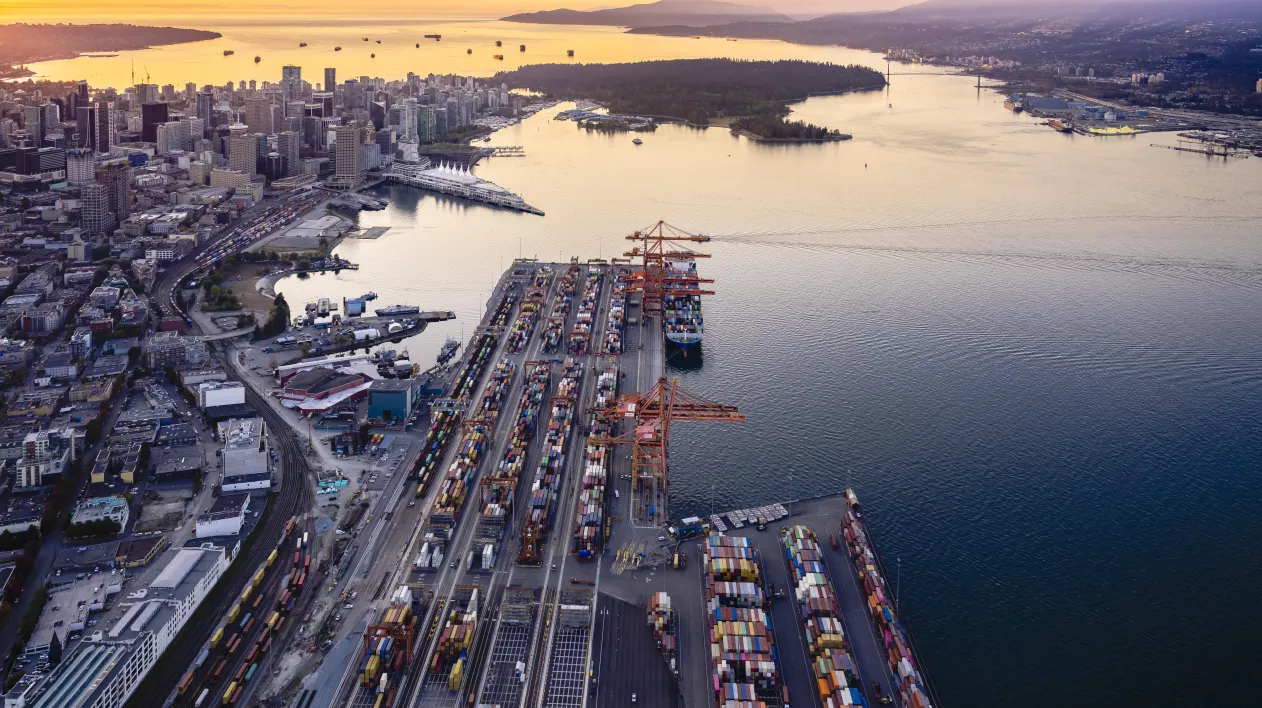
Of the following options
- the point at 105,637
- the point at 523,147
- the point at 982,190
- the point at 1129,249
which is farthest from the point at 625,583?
the point at 523,147

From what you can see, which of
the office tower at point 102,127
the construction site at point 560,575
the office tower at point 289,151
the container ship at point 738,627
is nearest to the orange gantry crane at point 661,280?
the construction site at point 560,575

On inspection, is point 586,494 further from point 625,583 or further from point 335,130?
point 335,130

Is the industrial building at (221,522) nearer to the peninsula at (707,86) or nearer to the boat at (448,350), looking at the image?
the boat at (448,350)

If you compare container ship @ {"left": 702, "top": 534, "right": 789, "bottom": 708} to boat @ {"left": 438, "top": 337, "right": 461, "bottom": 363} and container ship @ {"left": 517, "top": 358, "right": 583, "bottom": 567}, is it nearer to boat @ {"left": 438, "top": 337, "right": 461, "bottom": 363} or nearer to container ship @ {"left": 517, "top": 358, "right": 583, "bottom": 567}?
container ship @ {"left": 517, "top": 358, "right": 583, "bottom": 567}

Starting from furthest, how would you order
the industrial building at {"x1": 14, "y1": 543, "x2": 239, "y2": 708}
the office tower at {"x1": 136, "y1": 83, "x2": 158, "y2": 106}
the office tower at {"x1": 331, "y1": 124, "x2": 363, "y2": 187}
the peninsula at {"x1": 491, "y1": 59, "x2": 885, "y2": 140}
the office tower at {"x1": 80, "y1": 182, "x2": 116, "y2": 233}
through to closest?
1. the peninsula at {"x1": 491, "y1": 59, "x2": 885, "y2": 140}
2. the office tower at {"x1": 136, "y1": 83, "x2": 158, "y2": 106}
3. the office tower at {"x1": 331, "y1": 124, "x2": 363, "y2": 187}
4. the office tower at {"x1": 80, "y1": 182, "x2": 116, "y2": 233}
5. the industrial building at {"x1": 14, "y1": 543, "x2": 239, "y2": 708}

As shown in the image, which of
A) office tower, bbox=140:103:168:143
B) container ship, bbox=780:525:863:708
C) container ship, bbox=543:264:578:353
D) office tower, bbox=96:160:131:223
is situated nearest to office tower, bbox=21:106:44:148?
office tower, bbox=140:103:168:143
